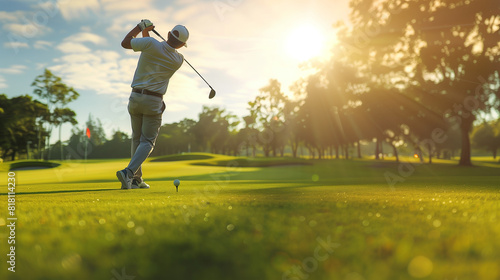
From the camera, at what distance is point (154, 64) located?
270 inches

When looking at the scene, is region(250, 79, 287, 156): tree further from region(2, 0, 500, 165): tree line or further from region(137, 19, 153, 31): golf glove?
region(137, 19, 153, 31): golf glove

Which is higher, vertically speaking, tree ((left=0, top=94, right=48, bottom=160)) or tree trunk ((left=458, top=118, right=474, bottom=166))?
tree ((left=0, top=94, right=48, bottom=160))

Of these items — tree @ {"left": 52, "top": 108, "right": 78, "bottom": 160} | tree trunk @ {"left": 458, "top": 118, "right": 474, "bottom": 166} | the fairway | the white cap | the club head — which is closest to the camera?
the fairway

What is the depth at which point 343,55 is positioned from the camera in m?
29.5

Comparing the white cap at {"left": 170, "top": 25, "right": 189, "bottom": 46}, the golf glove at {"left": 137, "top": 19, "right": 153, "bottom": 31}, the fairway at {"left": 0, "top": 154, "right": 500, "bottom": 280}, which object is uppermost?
the golf glove at {"left": 137, "top": 19, "right": 153, "bottom": 31}

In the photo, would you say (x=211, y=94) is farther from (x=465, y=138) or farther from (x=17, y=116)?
(x=17, y=116)

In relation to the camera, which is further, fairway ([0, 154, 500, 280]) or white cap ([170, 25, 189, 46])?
white cap ([170, 25, 189, 46])

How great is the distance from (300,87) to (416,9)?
2570cm

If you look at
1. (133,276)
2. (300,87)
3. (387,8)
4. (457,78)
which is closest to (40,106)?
(300,87)

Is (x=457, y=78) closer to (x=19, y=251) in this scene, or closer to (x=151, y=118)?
(x=151, y=118)

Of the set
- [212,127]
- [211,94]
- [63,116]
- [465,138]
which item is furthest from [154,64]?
[212,127]

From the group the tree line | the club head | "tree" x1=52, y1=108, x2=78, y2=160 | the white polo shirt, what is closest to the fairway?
the white polo shirt

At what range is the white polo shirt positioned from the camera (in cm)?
667

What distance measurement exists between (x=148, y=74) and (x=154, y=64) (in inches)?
9.7
